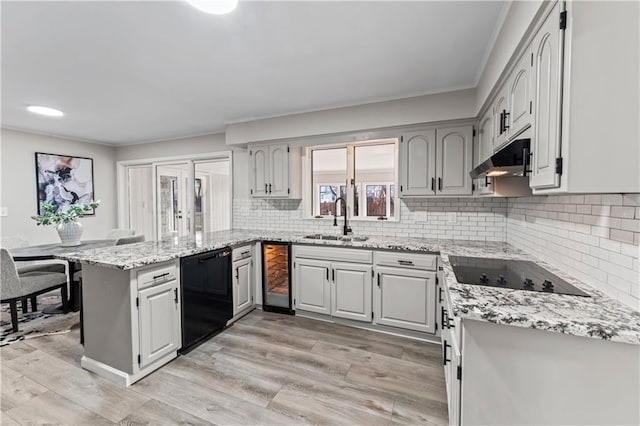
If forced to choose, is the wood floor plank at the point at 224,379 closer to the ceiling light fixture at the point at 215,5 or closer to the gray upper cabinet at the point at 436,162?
the gray upper cabinet at the point at 436,162

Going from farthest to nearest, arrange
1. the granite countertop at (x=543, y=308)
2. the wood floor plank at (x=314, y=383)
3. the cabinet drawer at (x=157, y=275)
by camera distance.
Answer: the cabinet drawer at (x=157, y=275) → the wood floor plank at (x=314, y=383) → the granite countertop at (x=543, y=308)

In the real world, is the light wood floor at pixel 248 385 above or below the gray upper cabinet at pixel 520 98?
below

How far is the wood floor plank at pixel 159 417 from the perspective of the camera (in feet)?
5.64

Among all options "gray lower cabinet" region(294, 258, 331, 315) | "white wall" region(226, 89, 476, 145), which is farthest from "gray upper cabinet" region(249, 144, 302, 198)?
"gray lower cabinet" region(294, 258, 331, 315)

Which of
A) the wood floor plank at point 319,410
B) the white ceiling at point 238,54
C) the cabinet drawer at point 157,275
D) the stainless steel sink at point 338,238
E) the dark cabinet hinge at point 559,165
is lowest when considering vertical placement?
the wood floor plank at point 319,410

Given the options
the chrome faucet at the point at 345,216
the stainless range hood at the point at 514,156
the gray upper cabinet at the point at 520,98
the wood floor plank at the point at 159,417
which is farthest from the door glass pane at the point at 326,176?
the wood floor plank at the point at 159,417

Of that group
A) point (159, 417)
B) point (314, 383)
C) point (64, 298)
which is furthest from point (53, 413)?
point (64, 298)

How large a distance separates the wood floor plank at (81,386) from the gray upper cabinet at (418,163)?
2.86m

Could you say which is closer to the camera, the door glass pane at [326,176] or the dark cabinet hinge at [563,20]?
the dark cabinet hinge at [563,20]

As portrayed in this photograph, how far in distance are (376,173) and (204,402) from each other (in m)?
2.83

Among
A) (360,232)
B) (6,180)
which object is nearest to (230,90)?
(360,232)

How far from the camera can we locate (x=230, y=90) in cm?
280

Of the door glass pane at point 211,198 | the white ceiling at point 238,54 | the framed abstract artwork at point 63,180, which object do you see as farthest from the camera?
the door glass pane at point 211,198

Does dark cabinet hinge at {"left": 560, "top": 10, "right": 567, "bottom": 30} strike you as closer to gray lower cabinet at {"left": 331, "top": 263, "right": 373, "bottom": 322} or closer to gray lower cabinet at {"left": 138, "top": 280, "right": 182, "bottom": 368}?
gray lower cabinet at {"left": 331, "top": 263, "right": 373, "bottom": 322}
